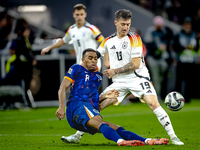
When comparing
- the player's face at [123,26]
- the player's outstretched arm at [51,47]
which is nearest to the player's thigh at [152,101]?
the player's face at [123,26]

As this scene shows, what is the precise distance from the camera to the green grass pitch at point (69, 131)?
579cm

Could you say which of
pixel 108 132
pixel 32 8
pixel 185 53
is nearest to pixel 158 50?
pixel 185 53

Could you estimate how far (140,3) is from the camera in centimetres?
1908

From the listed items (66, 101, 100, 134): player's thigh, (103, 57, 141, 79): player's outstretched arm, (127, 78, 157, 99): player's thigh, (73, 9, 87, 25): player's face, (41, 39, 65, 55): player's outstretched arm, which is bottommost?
(66, 101, 100, 134): player's thigh

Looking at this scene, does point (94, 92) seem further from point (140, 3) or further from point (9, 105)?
point (140, 3)

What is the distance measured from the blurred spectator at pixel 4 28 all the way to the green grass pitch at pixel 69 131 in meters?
3.11

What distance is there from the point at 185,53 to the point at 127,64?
7.73 m

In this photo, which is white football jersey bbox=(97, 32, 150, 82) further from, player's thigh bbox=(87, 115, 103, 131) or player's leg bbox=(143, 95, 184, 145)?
player's thigh bbox=(87, 115, 103, 131)

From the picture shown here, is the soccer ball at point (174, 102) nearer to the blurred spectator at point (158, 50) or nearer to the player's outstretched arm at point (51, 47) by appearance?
the player's outstretched arm at point (51, 47)

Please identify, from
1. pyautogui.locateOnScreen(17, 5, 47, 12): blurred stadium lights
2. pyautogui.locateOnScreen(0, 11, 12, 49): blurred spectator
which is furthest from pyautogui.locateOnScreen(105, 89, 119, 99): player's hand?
pyautogui.locateOnScreen(17, 5, 47, 12): blurred stadium lights

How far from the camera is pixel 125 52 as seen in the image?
20.8 ft

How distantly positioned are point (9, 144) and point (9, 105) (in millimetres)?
7021

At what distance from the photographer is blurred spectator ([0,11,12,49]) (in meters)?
14.1

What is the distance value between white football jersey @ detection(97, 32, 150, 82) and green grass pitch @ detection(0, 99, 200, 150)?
1.04 m
